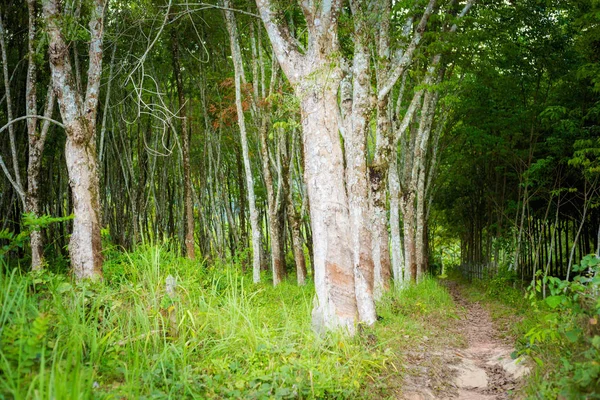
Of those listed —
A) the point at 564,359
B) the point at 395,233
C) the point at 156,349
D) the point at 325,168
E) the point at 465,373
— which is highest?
the point at 325,168

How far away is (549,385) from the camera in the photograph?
380cm

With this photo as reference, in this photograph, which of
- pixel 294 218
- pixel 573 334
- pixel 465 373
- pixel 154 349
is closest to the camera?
pixel 573 334

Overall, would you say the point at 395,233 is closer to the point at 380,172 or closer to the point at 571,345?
the point at 380,172

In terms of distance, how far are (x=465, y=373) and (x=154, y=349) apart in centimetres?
411

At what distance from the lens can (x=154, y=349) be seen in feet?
13.4

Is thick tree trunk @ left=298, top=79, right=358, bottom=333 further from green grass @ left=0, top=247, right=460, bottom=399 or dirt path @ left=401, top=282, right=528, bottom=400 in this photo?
dirt path @ left=401, top=282, right=528, bottom=400

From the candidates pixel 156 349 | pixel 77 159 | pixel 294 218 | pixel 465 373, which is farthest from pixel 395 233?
pixel 156 349

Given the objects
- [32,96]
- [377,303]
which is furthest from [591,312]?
[32,96]

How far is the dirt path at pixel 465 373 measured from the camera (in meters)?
5.07

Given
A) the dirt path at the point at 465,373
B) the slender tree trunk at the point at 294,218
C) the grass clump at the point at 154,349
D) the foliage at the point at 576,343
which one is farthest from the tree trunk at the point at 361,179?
the slender tree trunk at the point at 294,218

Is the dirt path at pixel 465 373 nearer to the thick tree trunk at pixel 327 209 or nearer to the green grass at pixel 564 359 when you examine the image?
the green grass at pixel 564 359

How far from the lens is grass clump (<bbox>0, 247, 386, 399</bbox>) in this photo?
3.03m

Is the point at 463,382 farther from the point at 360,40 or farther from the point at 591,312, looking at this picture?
the point at 360,40

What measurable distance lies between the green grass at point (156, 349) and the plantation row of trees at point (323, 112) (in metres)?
0.75
